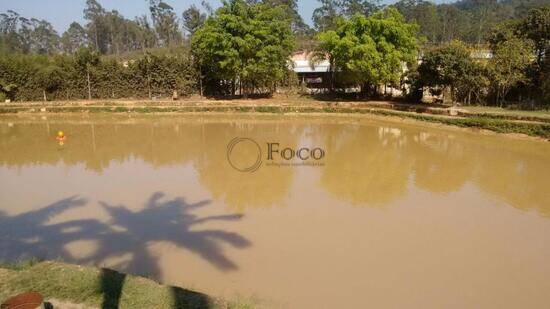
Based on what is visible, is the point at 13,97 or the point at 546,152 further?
the point at 13,97

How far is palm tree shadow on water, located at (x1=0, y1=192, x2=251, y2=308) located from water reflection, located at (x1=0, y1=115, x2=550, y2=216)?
4.90 feet

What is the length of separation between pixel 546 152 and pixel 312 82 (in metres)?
20.0

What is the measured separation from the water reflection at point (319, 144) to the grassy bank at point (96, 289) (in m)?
4.44

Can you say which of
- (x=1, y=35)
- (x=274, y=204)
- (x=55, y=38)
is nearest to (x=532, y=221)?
(x=274, y=204)

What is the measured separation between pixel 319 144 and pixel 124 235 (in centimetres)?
1039

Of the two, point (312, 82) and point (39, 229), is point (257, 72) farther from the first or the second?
point (39, 229)

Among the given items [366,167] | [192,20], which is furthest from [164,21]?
[366,167]

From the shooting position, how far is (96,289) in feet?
17.0

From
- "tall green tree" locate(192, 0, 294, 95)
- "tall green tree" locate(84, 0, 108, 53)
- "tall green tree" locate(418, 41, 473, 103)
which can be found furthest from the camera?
"tall green tree" locate(84, 0, 108, 53)

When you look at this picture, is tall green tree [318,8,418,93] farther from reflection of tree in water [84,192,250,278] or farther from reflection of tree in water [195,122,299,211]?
reflection of tree in water [84,192,250,278]

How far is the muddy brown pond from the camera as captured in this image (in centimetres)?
664

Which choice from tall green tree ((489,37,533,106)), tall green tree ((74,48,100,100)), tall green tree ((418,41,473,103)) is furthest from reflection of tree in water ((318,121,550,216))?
tall green tree ((74,48,100,100))

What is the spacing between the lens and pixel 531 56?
2272cm

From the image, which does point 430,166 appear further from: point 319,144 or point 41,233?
point 41,233
